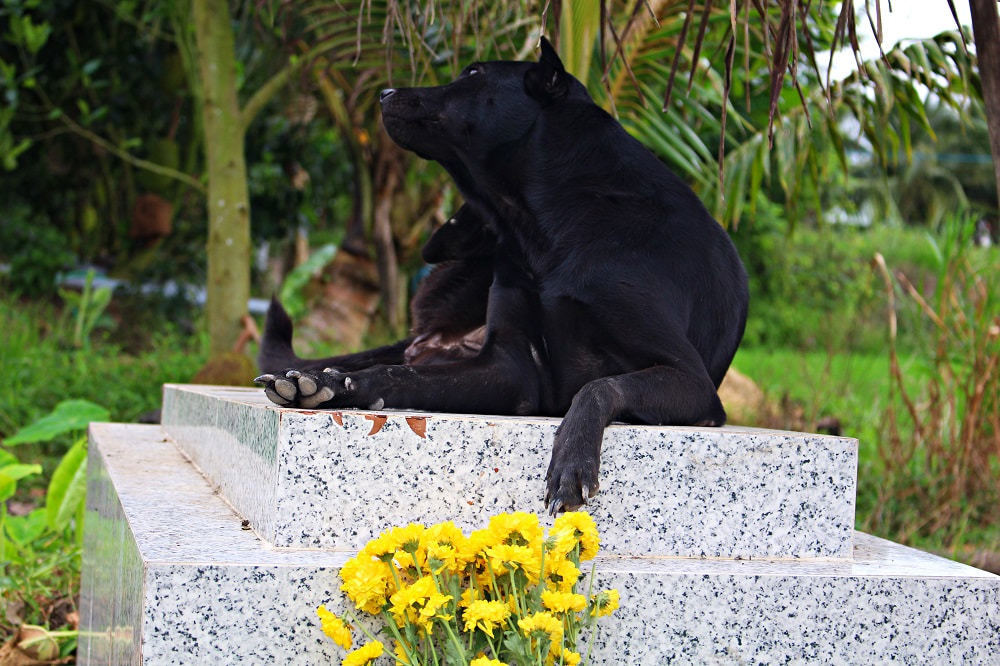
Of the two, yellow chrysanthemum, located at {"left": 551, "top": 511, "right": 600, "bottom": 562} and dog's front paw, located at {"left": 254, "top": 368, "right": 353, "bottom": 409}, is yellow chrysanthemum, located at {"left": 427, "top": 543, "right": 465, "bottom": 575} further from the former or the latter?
dog's front paw, located at {"left": 254, "top": 368, "right": 353, "bottom": 409}

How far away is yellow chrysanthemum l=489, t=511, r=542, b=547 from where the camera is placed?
1.33 meters

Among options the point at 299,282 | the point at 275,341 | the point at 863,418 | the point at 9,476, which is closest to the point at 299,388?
the point at 275,341

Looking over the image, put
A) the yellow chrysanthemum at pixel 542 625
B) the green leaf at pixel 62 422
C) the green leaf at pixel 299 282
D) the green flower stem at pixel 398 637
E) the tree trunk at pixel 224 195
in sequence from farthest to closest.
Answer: the green leaf at pixel 299 282
the tree trunk at pixel 224 195
the green leaf at pixel 62 422
the green flower stem at pixel 398 637
the yellow chrysanthemum at pixel 542 625

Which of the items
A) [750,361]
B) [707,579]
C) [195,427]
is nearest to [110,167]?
[750,361]

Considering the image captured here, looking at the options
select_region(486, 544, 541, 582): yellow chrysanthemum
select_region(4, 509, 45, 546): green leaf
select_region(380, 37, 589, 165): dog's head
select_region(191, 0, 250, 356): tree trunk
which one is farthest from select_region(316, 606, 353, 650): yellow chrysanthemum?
select_region(191, 0, 250, 356): tree trunk

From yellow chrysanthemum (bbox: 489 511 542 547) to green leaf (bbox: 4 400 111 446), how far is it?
8.04 ft

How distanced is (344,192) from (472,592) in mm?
9524

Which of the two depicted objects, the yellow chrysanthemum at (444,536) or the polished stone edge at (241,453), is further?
the polished stone edge at (241,453)

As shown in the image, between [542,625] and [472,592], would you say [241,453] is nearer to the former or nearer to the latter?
[472,592]

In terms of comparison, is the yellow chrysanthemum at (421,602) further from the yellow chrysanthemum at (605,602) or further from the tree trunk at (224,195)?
the tree trunk at (224,195)

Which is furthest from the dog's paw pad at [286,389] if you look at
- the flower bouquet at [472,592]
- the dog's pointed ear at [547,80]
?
the dog's pointed ear at [547,80]

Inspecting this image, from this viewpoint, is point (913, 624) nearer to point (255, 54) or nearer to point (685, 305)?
point (685, 305)

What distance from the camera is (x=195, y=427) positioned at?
2.55 m

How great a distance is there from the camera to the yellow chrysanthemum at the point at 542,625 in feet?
4.04
